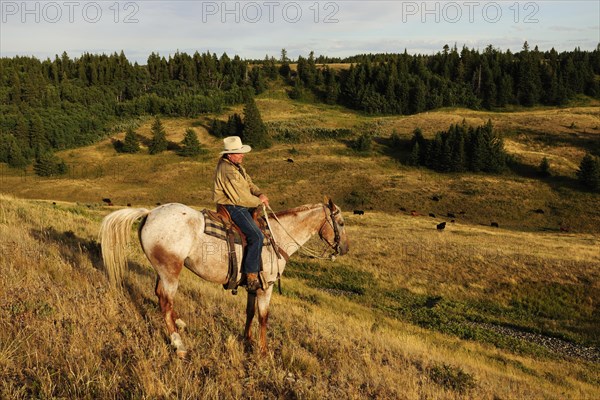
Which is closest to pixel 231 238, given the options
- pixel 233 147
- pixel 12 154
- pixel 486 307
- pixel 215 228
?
pixel 215 228

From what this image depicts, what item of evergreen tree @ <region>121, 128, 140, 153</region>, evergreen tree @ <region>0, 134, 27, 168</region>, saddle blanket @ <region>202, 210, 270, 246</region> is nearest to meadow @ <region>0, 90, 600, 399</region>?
saddle blanket @ <region>202, 210, 270, 246</region>

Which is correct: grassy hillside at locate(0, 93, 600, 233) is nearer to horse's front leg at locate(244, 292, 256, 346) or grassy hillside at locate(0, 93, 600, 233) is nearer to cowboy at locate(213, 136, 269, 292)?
horse's front leg at locate(244, 292, 256, 346)

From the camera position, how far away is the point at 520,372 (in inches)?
425

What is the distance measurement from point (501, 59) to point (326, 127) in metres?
90.4

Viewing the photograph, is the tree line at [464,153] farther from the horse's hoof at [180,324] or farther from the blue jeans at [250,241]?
the horse's hoof at [180,324]

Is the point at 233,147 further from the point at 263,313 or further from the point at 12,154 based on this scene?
the point at 12,154

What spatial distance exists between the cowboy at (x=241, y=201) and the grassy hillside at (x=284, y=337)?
1.25 metres

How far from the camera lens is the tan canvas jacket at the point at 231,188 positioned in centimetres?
684

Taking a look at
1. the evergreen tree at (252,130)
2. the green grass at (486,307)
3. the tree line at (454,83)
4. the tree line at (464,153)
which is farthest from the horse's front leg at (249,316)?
the tree line at (454,83)

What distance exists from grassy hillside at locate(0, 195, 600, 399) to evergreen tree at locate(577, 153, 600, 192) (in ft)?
146

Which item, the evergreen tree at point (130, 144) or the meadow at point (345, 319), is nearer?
→ the meadow at point (345, 319)

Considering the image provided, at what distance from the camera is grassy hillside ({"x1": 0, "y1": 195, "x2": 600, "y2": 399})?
15.4 ft

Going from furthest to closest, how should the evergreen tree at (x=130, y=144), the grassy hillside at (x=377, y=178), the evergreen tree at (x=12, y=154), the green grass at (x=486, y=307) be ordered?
the evergreen tree at (x=130, y=144)
the evergreen tree at (x=12, y=154)
the grassy hillside at (x=377, y=178)
the green grass at (x=486, y=307)

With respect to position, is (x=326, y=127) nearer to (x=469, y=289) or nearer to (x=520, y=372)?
(x=469, y=289)
